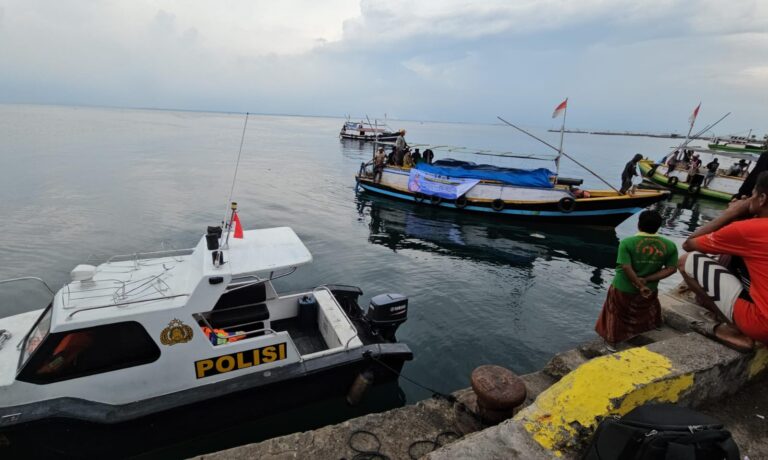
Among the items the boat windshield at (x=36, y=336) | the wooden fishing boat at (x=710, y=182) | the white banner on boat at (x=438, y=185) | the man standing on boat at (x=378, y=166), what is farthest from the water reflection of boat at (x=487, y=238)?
the wooden fishing boat at (x=710, y=182)

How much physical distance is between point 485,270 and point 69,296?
39.0ft

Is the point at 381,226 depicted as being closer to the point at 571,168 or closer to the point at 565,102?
the point at 565,102

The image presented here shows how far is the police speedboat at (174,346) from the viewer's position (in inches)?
195

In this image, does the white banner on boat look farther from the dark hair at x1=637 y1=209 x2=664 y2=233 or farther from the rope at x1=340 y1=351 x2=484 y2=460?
the rope at x1=340 y1=351 x2=484 y2=460

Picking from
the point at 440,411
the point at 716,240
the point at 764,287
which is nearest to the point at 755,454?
the point at 764,287

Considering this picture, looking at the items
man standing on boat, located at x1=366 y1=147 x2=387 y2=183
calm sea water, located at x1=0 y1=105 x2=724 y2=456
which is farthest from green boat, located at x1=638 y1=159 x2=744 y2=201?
man standing on boat, located at x1=366 y1=147 x2=387 y2=183

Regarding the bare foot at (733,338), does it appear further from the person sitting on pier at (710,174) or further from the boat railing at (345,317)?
the person sitting on pier at (710,174)

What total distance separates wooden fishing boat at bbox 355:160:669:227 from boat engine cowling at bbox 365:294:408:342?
559 inches

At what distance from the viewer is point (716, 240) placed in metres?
3.59

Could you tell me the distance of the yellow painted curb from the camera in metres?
2.68

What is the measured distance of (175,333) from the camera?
542cm

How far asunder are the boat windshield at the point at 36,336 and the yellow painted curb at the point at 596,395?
5.84m

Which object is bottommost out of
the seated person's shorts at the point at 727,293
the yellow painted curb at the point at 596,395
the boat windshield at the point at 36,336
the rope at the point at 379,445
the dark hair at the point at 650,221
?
the rope at the point at 379,445

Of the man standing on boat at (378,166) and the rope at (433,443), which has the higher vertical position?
the man standing on boat at (378,166)
